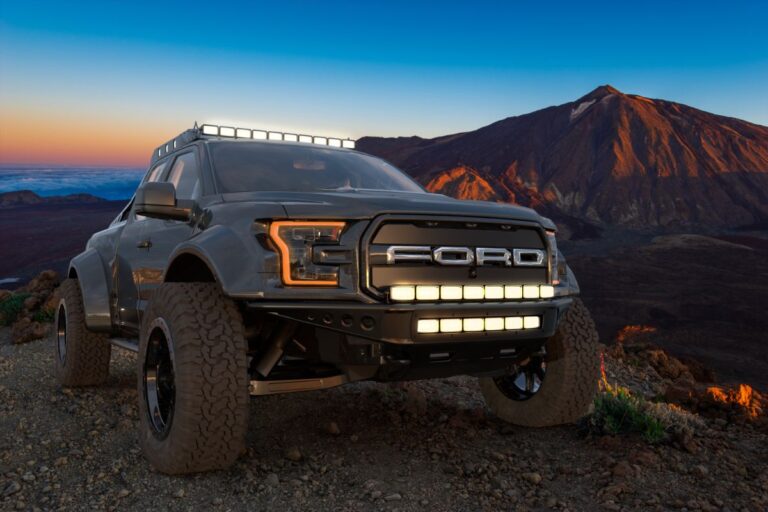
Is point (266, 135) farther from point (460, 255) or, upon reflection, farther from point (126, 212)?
point (460, 255)

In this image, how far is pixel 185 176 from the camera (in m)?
4.74

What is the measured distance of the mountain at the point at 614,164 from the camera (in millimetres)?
59688

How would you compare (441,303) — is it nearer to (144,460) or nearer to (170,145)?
(144,460)

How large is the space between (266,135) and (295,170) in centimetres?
88

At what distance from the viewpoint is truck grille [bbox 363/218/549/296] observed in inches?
125

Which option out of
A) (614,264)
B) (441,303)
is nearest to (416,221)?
(441,303)

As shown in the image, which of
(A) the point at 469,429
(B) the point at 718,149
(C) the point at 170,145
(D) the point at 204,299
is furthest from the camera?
(B) the point at 718,149

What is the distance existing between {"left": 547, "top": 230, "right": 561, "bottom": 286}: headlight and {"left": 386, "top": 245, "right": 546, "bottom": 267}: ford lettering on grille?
0.17m

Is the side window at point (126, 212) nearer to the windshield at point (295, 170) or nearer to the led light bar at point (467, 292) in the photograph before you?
the windshield at point (295, 170)

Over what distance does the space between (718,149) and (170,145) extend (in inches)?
3079

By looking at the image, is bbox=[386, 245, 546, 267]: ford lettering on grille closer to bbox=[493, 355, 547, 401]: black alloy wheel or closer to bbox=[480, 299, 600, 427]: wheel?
bbox=[480, 299, 600, 427]: wheel

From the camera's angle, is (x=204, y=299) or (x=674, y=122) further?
(x=674, y=122)

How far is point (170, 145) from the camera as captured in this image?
5414 millimetres

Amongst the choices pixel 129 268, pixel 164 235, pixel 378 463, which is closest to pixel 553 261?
pixel 378 463
